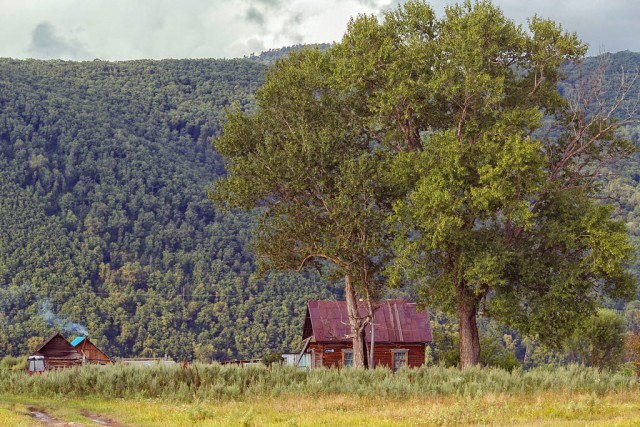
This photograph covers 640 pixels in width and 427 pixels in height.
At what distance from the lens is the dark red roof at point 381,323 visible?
63.2m

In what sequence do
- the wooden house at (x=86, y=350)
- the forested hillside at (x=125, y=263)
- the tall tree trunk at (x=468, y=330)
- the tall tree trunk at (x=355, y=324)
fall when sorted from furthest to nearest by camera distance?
the forested hillside at (x=125, y=263)
the wooden house at (x=86, y=350)
the tall tree trunk at (x=355, y=324)
the tall tree trunk at (x=468, y=330)

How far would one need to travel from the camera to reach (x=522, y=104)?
4078 cm

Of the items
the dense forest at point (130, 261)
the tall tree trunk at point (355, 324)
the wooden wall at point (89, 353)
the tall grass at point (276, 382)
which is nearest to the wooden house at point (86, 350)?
the wooden wall at point (89, 353)

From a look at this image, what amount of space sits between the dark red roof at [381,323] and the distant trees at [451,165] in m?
20.2

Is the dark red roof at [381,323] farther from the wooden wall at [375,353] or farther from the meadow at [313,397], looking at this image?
the meadow at [313,397]

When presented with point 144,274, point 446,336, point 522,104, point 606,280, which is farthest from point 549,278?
point 144,274

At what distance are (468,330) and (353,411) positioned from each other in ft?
55.5

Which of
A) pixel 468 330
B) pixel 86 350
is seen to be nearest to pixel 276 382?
pixel 468 330

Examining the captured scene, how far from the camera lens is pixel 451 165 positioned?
37531 millimetres

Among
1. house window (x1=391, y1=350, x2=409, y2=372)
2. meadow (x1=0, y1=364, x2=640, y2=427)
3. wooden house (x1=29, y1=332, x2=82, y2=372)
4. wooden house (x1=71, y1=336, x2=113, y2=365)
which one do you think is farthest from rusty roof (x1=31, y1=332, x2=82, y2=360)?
meadow (x1=0, y1=364, x2=640, y2=427)

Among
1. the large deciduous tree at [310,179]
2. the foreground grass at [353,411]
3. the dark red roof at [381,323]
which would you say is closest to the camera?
the foreground grass at [353,411]

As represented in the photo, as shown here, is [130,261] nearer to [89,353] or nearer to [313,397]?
[89,353]

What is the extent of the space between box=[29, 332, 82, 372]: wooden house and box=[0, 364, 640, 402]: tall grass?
37411mm

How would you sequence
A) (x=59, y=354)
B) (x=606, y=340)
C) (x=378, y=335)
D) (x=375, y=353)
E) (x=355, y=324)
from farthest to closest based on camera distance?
(x=606, y=340) < (x=59, y=354) < (x=375, y=353) < (x=378, y=335) < (x=355, y=324)
